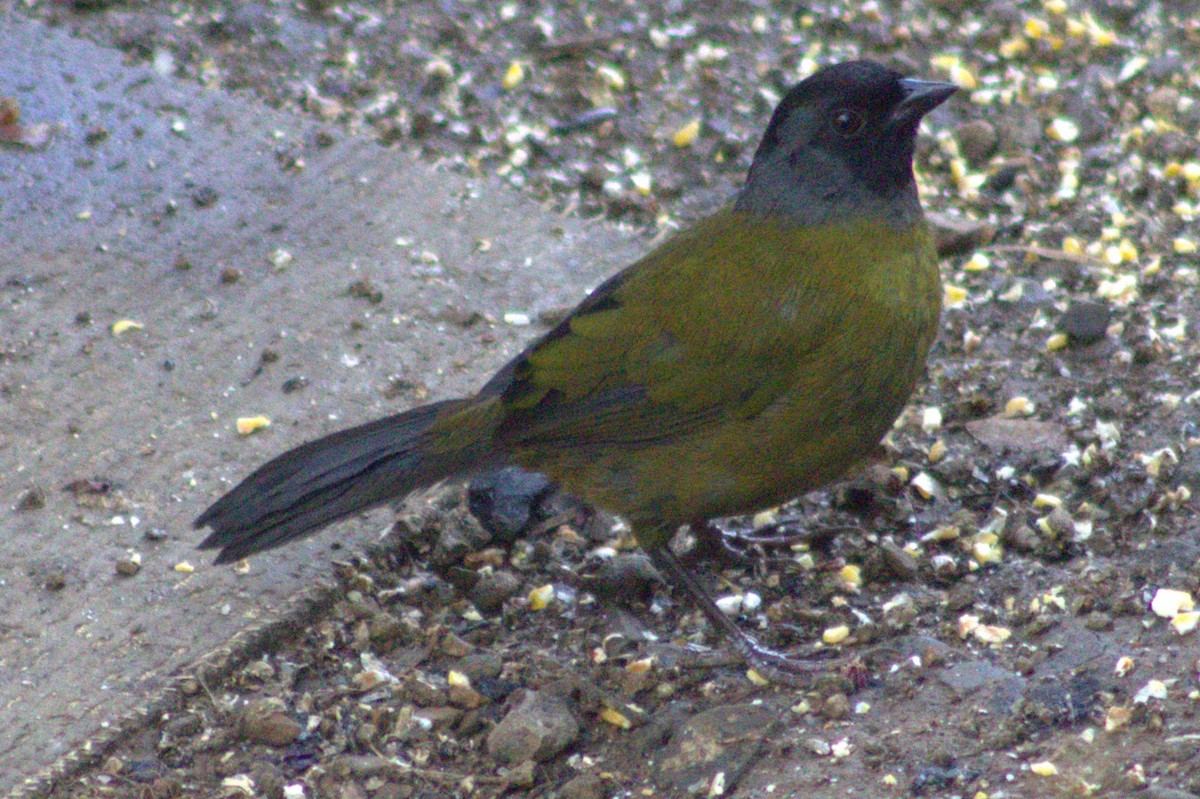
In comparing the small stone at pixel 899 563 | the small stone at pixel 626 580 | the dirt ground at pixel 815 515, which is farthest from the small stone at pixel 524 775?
the small stone at pixel 899 563

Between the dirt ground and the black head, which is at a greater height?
the black head

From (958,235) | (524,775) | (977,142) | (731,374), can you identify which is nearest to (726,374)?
(731,374)

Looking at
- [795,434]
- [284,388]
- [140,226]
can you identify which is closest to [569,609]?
[795,434]

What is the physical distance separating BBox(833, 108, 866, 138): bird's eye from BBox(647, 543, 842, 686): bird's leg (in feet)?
3.50

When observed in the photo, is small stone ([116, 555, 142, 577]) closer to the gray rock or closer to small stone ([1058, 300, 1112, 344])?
the gray rock

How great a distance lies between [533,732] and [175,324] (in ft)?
6.31

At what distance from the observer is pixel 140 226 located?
5074 millimetres

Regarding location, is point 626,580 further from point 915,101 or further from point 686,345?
point 915,101

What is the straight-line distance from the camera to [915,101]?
379 cm

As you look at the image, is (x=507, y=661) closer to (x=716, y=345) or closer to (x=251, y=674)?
(x=251, y=674)

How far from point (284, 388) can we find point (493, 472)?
0.69 metres

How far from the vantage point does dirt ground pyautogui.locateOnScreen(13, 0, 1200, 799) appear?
3.43 m

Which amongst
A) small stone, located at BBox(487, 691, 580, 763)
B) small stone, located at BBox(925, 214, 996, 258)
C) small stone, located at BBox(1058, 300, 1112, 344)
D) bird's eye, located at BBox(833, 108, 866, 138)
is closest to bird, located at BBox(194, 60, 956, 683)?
bird's eye, located at BBox(833, 108, 866, 138)

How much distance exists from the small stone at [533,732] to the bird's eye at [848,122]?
1.48m
